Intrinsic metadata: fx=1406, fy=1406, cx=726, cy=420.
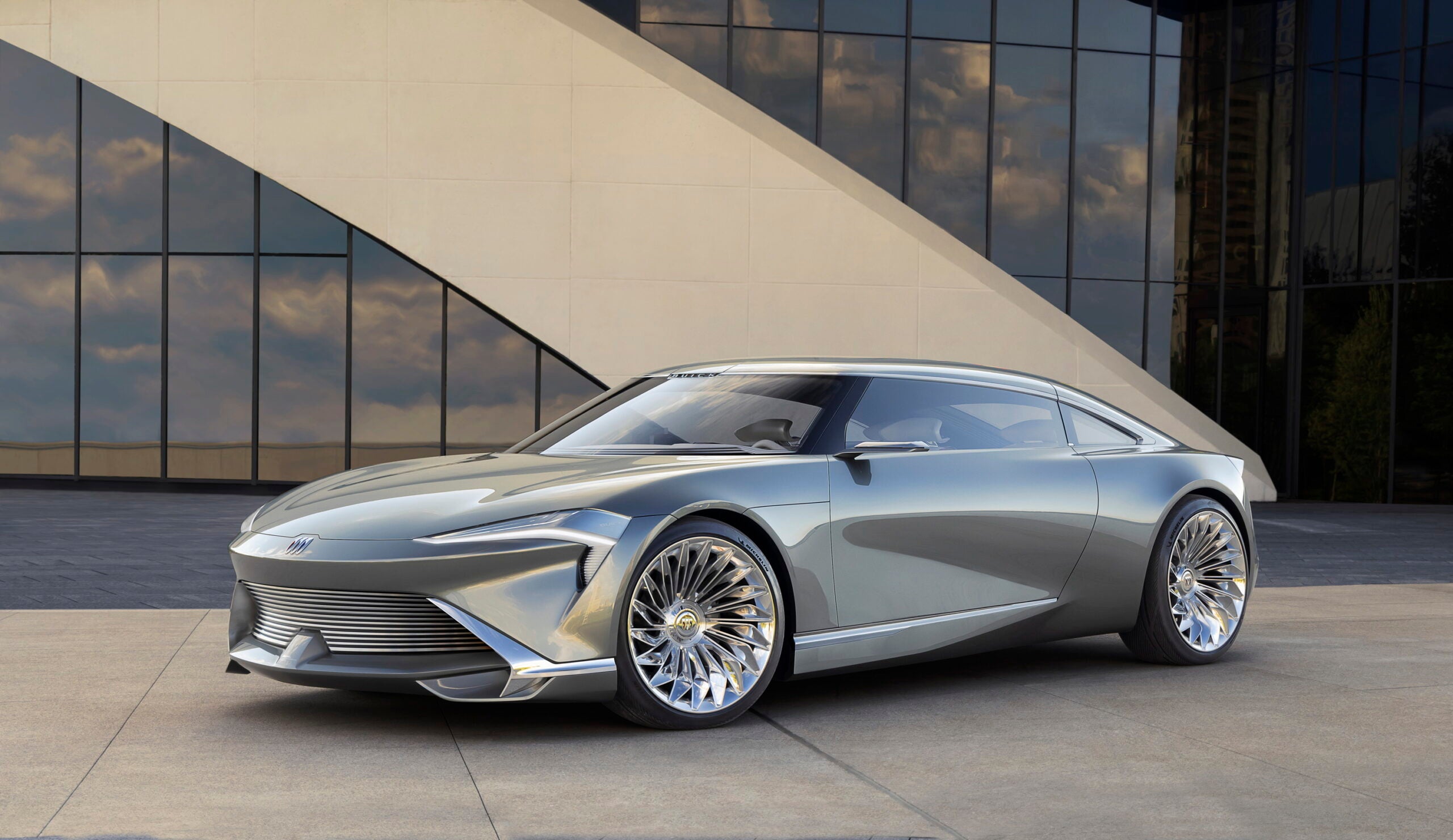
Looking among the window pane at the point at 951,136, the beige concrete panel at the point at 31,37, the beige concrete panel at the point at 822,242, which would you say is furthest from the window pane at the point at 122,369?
the window pane at the point at 951,136

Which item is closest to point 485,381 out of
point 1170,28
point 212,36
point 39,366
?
point 212,36

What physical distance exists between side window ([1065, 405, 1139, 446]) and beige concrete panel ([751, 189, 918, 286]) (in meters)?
12.6

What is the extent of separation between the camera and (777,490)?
5.32 meters

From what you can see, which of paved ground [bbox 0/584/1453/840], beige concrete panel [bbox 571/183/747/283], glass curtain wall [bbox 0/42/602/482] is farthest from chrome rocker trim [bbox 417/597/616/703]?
glass curtain wall [bbox 0/42/602/482]

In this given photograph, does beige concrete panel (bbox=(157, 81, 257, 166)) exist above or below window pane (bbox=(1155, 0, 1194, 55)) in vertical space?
below

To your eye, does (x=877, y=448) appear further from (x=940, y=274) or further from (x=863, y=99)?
(x=863, y=99)

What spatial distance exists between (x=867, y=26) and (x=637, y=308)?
19.3 ft

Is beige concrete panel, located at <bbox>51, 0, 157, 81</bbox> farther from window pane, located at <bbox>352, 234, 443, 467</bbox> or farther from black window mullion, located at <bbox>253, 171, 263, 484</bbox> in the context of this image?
window pane, located at <bbox>352, 234, 443, 467</bbox>

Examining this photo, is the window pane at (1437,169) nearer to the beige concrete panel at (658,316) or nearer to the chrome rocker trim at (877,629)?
the beige concrete panel at (658,316)

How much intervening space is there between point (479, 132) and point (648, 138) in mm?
2280

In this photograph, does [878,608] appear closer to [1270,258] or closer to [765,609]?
[765,609]

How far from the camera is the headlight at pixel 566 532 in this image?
479 cm

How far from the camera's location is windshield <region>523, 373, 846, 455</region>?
5.65 metres

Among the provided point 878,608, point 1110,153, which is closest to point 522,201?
point 1110,153
